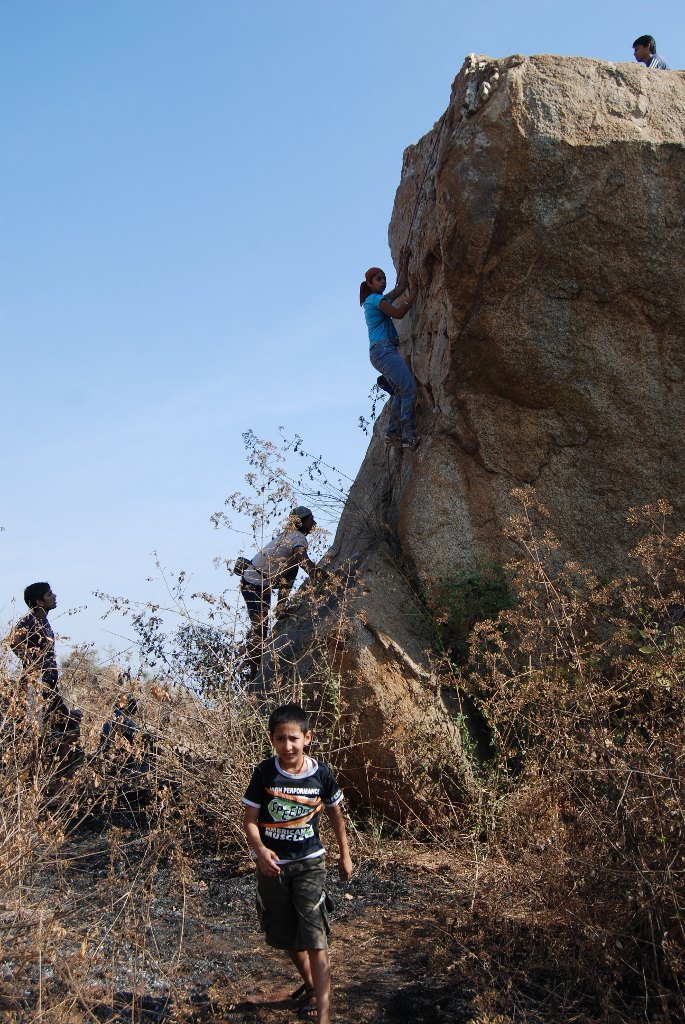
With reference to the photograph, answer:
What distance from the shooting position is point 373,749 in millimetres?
5676

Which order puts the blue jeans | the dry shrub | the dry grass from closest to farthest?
the dry shrub, the dry grass, the blue jeans

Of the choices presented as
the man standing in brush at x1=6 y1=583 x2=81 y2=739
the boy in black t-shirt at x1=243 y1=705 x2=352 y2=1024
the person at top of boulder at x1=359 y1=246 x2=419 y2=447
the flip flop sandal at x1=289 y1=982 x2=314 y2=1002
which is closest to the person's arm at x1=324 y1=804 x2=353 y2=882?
the boy in black t-shirt at x1=243 y1=705 x2=352 y2=1024

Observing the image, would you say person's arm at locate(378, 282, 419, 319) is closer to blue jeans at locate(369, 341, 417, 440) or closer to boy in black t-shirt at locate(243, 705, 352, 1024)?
blue jeans at locate(369, 341, 417, 440)

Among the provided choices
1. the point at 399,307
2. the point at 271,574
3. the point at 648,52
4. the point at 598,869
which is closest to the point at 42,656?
the point at 271,574

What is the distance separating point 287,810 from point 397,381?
457cm

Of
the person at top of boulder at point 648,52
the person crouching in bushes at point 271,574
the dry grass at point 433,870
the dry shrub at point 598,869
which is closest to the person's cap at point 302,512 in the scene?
the person crouching in bushes at point 271,574

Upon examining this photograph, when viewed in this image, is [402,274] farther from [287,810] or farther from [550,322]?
[287,810]

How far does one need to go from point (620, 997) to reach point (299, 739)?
54.4 inches

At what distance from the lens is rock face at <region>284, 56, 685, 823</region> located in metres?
6.37

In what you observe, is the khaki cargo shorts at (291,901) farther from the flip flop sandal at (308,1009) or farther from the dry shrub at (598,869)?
the dry shrub at (598,869)

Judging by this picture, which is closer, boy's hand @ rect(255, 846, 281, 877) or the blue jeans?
boy's hand @ rect(255, 846, 281, 877)

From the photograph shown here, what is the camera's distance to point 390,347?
7605 millimetres

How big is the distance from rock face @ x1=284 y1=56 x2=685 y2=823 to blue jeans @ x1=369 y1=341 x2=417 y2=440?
359 millimetres

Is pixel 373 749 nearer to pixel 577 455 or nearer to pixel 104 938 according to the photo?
pixel 104 938
